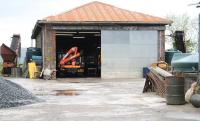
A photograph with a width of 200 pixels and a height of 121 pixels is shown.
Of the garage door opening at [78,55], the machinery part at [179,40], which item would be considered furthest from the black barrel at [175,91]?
the machinery part at [179,40]

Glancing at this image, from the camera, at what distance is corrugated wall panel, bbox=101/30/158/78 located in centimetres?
3481

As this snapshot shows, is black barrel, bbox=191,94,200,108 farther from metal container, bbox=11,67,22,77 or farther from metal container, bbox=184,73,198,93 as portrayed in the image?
metal container, bbox=11,67,22,77

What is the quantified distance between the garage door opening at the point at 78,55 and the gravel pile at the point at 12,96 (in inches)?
751

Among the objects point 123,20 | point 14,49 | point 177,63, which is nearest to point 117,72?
point 123,20

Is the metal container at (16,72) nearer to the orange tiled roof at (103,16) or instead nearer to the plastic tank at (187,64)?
the orange tiled roof at (103,16)

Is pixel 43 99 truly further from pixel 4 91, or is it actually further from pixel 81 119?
pixel 81 119

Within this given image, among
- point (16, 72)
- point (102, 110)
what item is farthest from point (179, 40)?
point (102, 110)

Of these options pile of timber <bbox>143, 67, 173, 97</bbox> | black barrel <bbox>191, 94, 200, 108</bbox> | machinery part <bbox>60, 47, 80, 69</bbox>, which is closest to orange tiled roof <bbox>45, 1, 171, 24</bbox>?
machinery part <bbox>60, 47, 80, 69</bbox>

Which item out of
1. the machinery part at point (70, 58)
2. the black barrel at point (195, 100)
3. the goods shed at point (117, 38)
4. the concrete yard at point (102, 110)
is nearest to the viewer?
the concrete yard at point (102, 110)

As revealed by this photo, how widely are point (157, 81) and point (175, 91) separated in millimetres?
3880

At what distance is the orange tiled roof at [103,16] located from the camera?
34.8 metres

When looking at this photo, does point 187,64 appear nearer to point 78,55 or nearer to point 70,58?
point 70,58

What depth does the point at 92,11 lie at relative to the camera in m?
37.4

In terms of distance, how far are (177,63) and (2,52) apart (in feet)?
75.9
